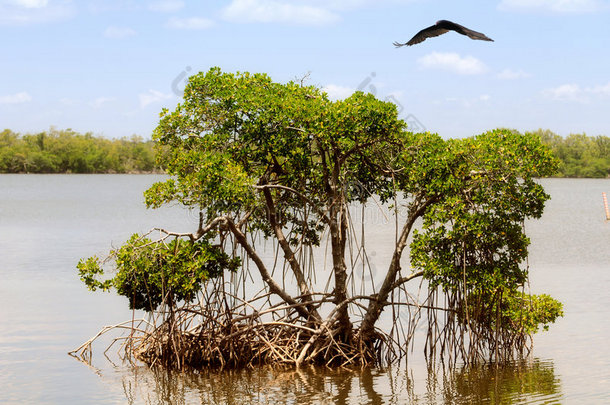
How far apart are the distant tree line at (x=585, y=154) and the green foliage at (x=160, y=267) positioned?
299 ft

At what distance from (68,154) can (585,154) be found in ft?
209

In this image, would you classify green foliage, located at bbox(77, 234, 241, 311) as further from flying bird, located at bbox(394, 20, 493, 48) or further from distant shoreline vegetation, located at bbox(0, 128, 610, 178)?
distant shoreline vegetation, located at bbox(0, 128, 610, 178)

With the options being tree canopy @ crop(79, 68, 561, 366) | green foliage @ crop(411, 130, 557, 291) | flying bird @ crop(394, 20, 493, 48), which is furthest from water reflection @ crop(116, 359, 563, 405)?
flying bird @ crop(394, 20, 493, 48)

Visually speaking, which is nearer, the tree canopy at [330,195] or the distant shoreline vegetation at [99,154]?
the tree canopy at [330,195]

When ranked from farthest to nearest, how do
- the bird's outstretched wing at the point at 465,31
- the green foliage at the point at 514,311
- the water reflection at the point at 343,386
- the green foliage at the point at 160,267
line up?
the green foliage at the point at 514,311, the green foliage at the point at 160,267, the water reflection at the point at 343,386, the bird's outstretched wing at the point at 465,31

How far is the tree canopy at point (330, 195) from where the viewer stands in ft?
31.2

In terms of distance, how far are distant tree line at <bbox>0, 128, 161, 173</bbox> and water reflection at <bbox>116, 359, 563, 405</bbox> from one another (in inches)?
3615

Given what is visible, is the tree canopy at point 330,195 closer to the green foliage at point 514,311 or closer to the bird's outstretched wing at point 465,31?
the green foliage at point 514,311

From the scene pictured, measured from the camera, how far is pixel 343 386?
10094mm

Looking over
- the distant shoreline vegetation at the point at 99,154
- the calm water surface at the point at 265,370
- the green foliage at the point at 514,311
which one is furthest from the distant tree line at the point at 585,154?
the green foliage at the point at 514,311

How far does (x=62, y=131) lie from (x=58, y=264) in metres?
83.4

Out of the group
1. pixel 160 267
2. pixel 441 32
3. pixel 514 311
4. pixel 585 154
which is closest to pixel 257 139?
pixel 160 267

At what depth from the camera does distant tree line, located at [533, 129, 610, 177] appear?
97.2 meters

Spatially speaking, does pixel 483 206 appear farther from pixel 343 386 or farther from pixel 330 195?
pixel 343 386
